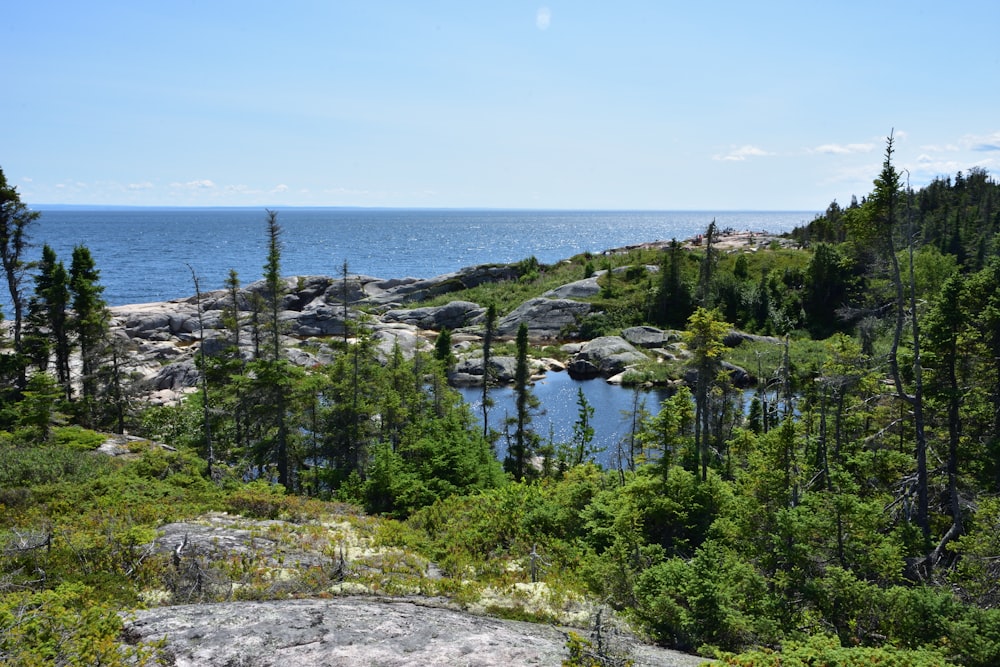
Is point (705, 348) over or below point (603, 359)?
over

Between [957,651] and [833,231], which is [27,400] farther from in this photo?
[833,231]

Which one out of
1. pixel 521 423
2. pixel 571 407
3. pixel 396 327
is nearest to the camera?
pixel 521 423

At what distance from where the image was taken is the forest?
11680 millimetres

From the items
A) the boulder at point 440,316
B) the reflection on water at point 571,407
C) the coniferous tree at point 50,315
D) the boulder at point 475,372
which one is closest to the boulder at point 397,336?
the boulder at point 475,372

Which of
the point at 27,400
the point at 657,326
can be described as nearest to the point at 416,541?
the point at 27,400

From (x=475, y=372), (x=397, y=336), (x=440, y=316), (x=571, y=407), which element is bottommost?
(x=571, y=407)

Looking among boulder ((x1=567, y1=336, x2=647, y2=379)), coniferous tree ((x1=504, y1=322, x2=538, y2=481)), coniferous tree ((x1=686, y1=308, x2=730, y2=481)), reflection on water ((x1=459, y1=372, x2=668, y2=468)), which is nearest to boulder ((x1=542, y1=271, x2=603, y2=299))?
boulder ((x1=567, y1=336, x2=647, y2=379))

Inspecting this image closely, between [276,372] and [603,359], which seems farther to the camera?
[603,359]

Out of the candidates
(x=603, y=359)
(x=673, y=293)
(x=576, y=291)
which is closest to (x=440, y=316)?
(x=576, y=291)

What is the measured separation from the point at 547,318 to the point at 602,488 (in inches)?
2158

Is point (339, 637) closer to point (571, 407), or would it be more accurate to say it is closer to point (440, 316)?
point (571, 407)

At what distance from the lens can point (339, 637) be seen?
9.80m

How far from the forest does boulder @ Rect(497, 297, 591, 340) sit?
34569 millimetres

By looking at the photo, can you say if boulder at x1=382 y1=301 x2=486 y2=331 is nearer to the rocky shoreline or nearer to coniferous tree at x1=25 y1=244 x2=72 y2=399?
the rocky shoreline
